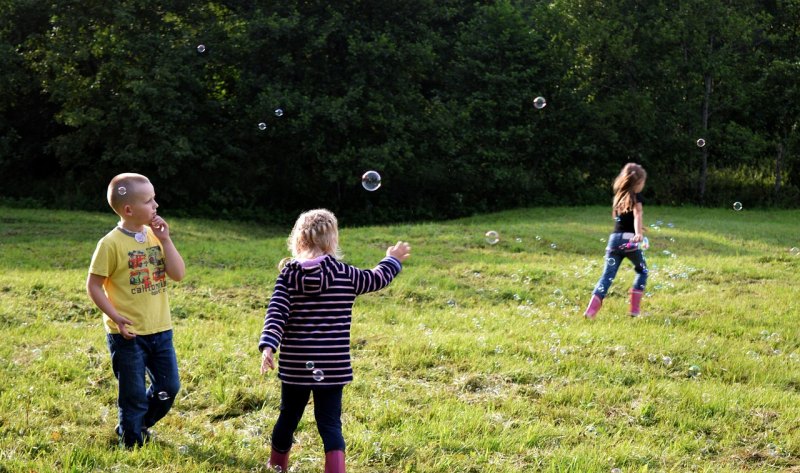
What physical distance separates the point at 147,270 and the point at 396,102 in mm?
21709

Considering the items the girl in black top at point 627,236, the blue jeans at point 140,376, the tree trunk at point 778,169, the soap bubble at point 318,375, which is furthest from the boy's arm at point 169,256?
the tree trunk at point 778,169

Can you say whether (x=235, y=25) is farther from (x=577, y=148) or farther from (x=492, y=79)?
(x=577, y=148)

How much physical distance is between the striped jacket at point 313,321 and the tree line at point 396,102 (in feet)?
65.7

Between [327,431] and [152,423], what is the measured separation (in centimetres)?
130

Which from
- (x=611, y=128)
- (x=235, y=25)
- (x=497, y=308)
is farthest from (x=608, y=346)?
(x=611, y=128)

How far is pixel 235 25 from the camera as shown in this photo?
25.1 m

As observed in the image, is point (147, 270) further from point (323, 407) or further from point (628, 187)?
point (628, 187)

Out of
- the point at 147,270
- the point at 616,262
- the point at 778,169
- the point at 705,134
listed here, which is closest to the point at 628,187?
the point at 616,262

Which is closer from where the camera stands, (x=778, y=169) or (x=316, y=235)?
(x=316, y=235)

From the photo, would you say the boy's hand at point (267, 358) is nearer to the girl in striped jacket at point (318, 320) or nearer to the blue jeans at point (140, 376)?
the girl in striped jacket at point (318, 320)

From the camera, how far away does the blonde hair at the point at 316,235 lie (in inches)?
161

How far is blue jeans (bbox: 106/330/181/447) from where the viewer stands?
4.44m

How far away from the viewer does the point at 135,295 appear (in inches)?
176

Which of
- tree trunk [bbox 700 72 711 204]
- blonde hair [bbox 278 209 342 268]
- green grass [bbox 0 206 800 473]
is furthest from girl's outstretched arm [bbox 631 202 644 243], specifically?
tree trunk [bbox 700 72 711 204]
